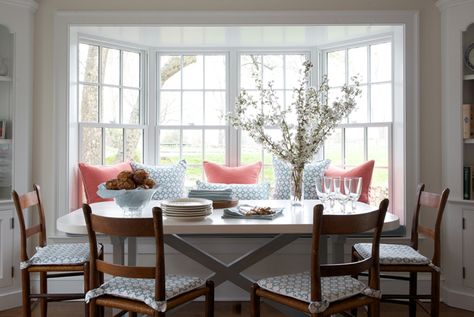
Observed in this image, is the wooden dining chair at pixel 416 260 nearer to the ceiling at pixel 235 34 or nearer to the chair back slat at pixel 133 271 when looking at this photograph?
the chair back slat at pixel 133 271

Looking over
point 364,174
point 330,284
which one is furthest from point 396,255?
point 364,174

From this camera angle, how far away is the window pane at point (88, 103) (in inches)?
154

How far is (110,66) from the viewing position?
4.12 metres

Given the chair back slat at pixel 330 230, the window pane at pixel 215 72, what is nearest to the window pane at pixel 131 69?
the window pane at pixel 215 72

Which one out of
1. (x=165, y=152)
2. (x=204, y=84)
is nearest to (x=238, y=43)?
(x=204, y=84)

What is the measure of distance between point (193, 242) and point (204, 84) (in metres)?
1.63

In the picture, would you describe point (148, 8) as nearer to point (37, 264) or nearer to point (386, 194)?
point (37, 264)

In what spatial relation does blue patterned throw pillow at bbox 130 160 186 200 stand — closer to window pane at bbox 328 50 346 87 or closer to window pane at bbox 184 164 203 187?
window pane at bbox 184 164 203 187

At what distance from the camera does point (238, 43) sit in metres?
4.18

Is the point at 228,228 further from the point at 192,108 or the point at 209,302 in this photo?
the point at 192,108

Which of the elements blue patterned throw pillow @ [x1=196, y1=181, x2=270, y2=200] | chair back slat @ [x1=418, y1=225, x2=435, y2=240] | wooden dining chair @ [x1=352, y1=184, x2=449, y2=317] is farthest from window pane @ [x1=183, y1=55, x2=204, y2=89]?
chair back slat @ [x1=418, y1=225, x2=435, y2=240]

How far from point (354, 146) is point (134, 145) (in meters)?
2.11

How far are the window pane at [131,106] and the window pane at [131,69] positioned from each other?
77 mm

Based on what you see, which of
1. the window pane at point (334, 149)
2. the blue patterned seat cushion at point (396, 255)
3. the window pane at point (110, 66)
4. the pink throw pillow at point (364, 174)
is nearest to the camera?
the blue patterned seat cushion at point (396, 255)
